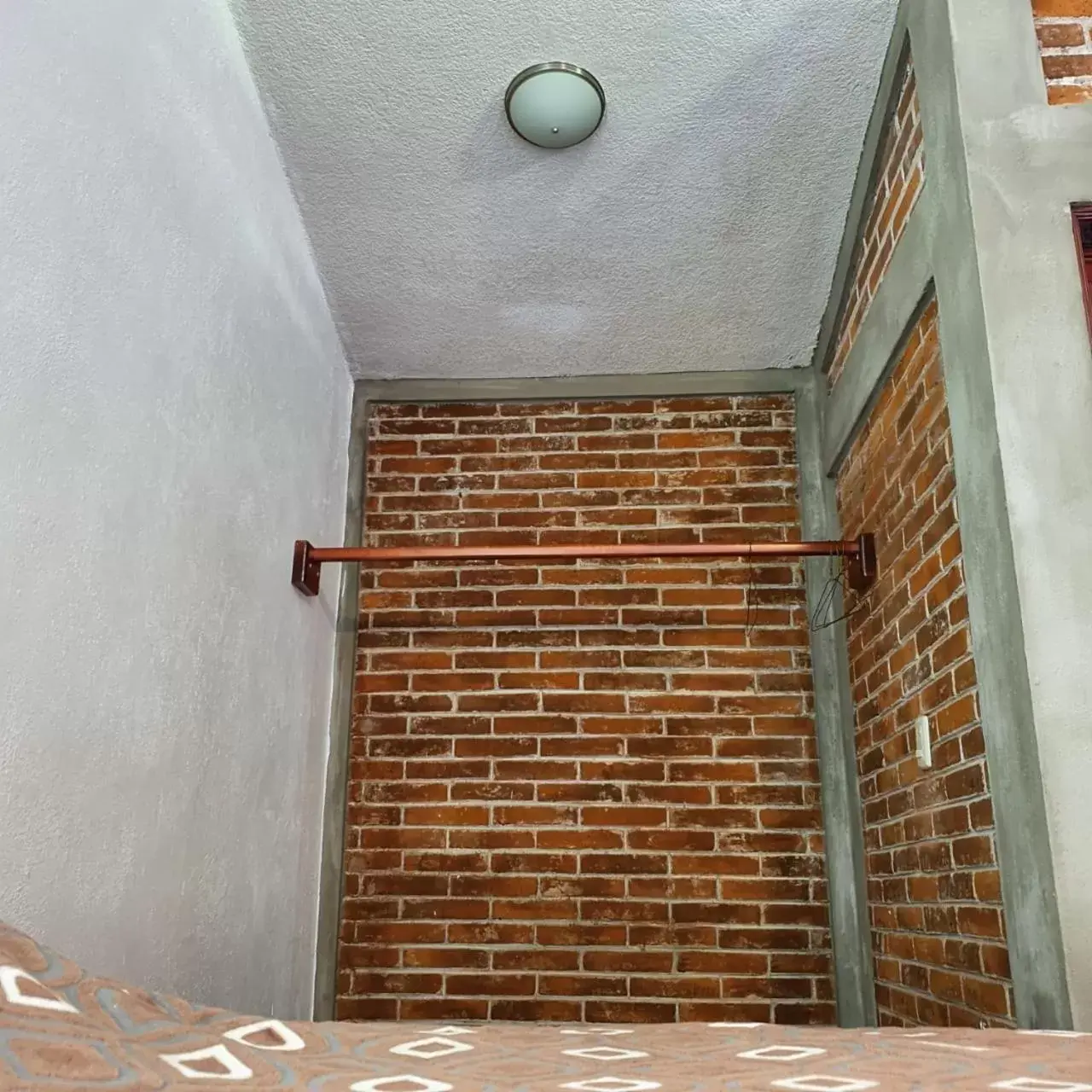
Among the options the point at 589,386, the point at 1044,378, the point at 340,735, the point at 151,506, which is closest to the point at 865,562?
the point at 1044,378

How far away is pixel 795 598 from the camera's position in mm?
3381

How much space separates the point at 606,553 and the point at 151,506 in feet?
4.49

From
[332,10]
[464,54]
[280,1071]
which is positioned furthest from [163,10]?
[280,1071]

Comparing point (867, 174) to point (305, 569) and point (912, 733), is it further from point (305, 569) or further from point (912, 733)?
point (305, 569)

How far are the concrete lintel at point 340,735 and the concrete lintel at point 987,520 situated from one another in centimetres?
196

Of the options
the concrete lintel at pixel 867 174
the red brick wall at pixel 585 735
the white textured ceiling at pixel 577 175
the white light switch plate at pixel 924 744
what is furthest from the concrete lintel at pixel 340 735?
the white light switch plate at pixel 924 744

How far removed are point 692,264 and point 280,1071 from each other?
249cm

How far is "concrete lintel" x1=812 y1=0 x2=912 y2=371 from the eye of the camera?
2.38 metres

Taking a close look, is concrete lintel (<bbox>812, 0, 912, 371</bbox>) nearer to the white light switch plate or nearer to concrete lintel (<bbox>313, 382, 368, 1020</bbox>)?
the white light switch plate

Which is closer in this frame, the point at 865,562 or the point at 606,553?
the point at 865,562

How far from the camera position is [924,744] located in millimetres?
2326

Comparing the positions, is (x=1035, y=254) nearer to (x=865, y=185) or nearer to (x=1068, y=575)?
(x=1068, y=575)

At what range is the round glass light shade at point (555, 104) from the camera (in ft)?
8.05

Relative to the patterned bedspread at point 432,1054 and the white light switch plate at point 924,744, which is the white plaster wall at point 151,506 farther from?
the white light switch plate at point 924,744
